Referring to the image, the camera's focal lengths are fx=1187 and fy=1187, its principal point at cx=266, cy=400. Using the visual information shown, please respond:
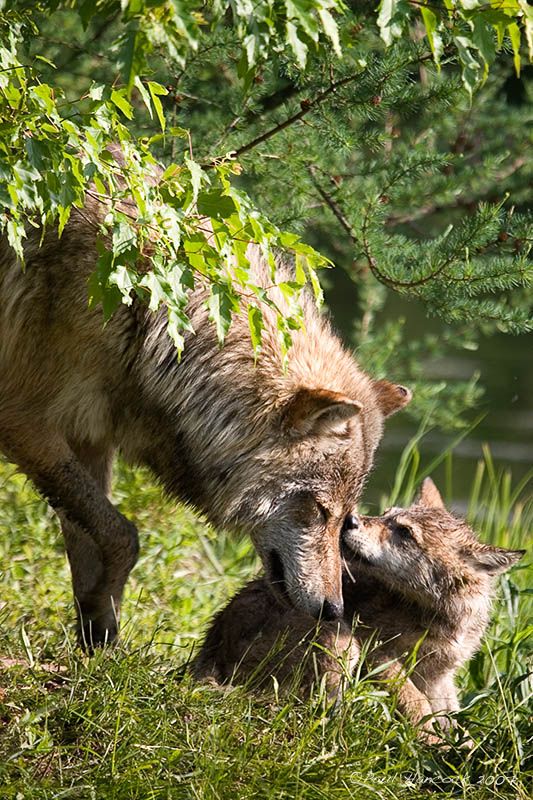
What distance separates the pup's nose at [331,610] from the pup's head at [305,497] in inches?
3.5

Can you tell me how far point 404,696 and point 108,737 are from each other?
4.04 feet

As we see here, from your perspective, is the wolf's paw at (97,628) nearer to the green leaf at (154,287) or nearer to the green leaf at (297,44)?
the green leaf at (154,287)

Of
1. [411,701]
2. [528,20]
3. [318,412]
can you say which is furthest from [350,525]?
[528,20]

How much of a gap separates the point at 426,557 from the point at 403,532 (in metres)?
0.15

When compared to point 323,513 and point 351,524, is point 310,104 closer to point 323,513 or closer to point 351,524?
Answer: point 323,513

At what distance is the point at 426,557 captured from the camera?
4.66 meters

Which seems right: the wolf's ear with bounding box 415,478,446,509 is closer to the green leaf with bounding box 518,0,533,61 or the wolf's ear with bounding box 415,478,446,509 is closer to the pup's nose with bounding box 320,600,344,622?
the pup's nose with bounding box 320,600,344,622

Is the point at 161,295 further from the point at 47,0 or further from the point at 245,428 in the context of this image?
the point at 245,428

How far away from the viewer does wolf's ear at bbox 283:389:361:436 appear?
4770 mm

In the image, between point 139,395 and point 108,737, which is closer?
point 108,737

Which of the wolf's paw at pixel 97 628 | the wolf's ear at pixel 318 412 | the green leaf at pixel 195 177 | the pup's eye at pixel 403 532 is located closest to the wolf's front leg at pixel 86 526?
the wolf's paw at pixel 97 628

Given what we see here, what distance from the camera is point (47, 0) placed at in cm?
305

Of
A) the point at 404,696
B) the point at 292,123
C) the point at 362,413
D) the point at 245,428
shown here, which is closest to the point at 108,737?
the point at 404,696

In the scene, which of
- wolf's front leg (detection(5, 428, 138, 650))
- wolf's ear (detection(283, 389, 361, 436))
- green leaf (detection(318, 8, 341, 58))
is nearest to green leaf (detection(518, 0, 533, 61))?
green leaf (detection(318, 8, 341, 58))
